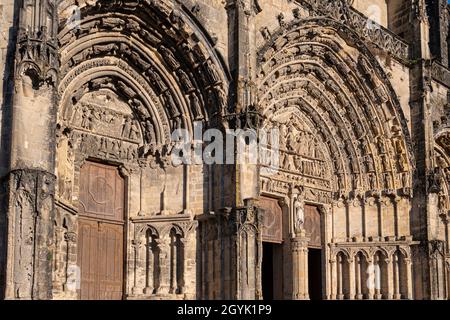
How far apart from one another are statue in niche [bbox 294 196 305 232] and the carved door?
4054 millimetres

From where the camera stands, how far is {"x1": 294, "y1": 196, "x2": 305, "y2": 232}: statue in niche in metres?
14.0

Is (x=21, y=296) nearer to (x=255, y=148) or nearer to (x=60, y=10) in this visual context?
(x=60, y=10)

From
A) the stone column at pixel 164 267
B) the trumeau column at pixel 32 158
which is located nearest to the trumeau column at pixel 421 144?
the stone column at pixel 164 267

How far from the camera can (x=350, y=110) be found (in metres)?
15.2

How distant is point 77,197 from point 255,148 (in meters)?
2.88

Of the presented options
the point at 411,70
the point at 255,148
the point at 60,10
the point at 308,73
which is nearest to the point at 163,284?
the point at 255,148

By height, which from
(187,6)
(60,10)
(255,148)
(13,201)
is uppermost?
(187,6)

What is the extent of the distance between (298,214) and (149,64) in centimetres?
471

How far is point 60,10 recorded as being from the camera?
9.12 metres

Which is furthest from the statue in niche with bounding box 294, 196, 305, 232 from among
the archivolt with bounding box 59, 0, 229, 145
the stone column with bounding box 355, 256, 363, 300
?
the archivolt with bounding box 59, 0, 229, 145

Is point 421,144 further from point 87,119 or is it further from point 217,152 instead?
point 87,119

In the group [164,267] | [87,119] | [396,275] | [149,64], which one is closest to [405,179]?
[396,275]

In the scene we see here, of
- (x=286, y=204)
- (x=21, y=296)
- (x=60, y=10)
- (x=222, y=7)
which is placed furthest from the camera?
(x=286, y=204)

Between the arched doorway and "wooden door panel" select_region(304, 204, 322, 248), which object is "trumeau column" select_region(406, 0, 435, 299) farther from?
the arched doorway
